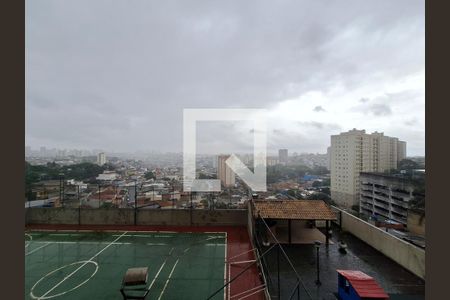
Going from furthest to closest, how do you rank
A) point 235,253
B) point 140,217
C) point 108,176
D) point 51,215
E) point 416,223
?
point 108,176
point 51,215
point 140,217
point 416,223
point 235,253

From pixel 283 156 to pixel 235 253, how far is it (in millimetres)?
7517

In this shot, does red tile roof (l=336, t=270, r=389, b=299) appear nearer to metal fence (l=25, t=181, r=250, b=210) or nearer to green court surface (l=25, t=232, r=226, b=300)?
green court surface (l=25, t=232, r=226, b=300)

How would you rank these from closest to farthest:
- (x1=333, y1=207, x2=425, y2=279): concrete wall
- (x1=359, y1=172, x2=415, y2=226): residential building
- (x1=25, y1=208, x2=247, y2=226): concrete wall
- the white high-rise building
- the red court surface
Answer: the red court surface → (x1=333, y1=207, x2=425, y2=279): concrete wall → (x1=25, y1=208, x2=247, y2=226): concrete wall → the white high-rise building → (x1=359, y1=172, x2=415, y2=226): residential building

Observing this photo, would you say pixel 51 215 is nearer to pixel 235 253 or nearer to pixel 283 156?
pixel 235 253

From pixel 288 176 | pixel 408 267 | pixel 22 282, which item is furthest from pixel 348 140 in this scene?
pixel 22 282

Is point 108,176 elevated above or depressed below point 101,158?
below

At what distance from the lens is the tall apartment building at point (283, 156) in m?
13.9

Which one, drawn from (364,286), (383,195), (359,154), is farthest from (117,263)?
(359,154)

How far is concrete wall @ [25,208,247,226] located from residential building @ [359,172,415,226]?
63.9 ft

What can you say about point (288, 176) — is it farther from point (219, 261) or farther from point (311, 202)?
point (219, 261)

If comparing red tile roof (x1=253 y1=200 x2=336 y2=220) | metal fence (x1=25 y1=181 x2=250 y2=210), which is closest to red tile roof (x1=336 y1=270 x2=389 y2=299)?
red tile roof (x1=253 y1=200 x2=336 y2=220)

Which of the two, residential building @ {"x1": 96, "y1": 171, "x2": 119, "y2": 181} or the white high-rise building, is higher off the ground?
the white high-rise building

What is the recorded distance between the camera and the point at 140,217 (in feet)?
38.2

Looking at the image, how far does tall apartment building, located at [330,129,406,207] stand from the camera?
27761mm
